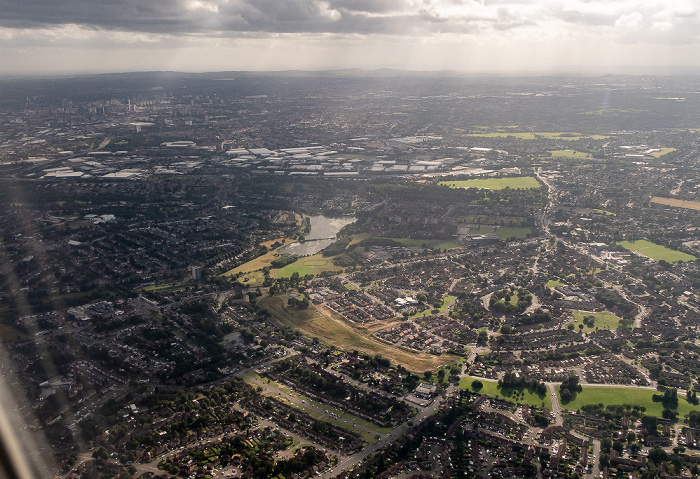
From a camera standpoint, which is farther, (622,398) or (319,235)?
(319,235)

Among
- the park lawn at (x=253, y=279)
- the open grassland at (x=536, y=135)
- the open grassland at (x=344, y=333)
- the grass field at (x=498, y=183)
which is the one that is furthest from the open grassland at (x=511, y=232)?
the open grassland at (x=536, y=135)

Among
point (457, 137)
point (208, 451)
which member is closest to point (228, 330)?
point (208, 451)

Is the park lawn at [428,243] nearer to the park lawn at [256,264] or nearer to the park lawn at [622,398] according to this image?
the park lawn at [256,264]

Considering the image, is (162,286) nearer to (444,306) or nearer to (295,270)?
(295,270)

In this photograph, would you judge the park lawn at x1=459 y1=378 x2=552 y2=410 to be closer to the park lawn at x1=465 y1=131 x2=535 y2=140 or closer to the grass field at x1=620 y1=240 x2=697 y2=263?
the grass field at x1=620 y1=240 x2=697 y2=263

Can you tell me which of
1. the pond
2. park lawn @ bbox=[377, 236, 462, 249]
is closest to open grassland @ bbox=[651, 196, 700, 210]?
park lawn @ bbox=[377, 236, 462, 249]

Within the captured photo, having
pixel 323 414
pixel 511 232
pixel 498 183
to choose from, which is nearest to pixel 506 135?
pixel 498 183

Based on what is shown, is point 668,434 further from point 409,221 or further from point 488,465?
point 409,221
